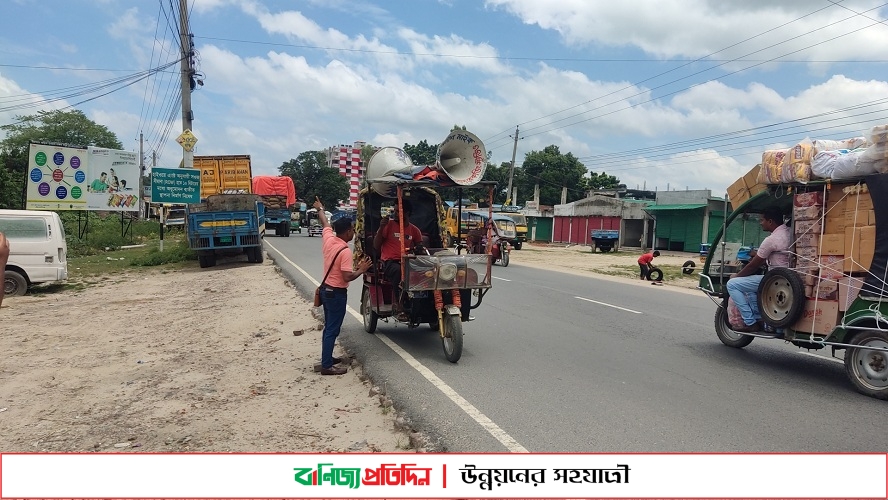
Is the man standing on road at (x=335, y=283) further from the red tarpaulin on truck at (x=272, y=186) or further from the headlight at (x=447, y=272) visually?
the red tarpaulin on truck at (x=272, y=186)

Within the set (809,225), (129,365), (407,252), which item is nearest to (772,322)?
(809,225)

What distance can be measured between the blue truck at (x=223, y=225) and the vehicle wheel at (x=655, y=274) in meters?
13.1

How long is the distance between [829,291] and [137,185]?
92.2 ft

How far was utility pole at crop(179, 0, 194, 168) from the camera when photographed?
20.9 m

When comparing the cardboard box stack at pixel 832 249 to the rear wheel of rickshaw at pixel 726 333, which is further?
the rear wheel of rickshaw at pixel 726 333

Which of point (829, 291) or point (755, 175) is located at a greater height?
point (755, 175)

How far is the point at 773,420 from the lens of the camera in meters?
5.00

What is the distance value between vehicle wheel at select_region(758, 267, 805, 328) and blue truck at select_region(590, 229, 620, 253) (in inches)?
1216

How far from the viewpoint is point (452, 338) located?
6828mm

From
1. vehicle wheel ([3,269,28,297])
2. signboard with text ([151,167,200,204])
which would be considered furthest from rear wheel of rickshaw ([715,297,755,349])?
signboard with text ([151,167,200,204])

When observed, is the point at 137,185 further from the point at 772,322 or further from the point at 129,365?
the point at 772,322

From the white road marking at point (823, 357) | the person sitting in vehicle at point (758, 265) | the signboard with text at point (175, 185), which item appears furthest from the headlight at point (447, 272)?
the signboard with text at point (175, 185)

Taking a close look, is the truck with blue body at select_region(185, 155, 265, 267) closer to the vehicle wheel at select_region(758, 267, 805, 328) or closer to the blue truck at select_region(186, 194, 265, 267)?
the blue truck at select_region(186, 194, 265, 267)

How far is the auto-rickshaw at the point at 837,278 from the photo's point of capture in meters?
5.66
